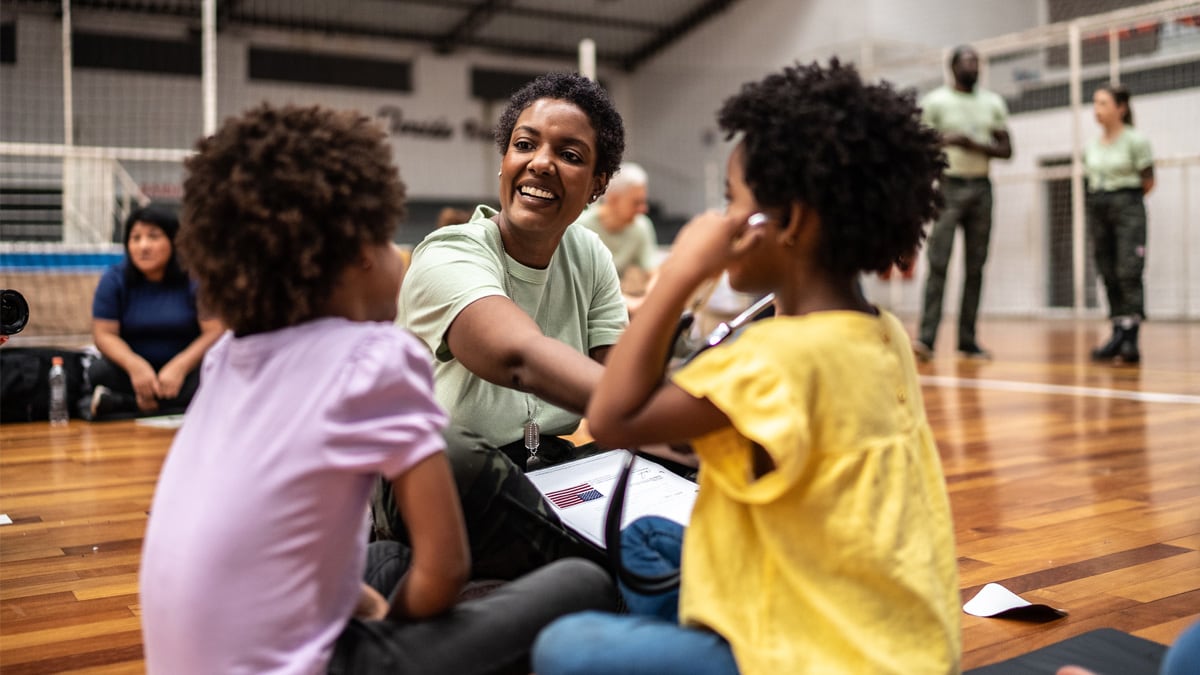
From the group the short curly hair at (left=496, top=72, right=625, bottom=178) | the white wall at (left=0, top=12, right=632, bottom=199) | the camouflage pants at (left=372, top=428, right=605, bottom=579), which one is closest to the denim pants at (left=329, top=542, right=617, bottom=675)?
the camouflage pants at (left=372, top=428, right=605, bottom=579)

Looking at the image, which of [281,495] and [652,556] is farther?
[652,556]

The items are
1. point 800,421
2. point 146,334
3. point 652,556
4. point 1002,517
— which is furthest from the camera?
point 146,334

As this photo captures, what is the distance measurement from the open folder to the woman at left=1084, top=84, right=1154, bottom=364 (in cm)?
496

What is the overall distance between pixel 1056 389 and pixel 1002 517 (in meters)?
2.51

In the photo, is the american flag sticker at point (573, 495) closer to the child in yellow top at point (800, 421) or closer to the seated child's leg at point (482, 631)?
the seated child's leg at point (482, 631)

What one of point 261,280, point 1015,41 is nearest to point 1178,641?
point 261,280

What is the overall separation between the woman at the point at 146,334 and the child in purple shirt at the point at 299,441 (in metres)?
3.36

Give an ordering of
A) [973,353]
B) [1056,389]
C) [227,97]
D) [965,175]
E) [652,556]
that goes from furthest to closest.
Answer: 1. [227,97]
2. [973,353]
3. [965,175]
4. [1056,389]
5. [652,556]

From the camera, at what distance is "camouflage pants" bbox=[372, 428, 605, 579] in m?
1.33

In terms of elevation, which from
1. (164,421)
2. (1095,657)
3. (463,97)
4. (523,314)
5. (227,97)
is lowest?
(1095,657)

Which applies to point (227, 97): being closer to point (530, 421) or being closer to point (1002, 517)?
point (1002, 517)

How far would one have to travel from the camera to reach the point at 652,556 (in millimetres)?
1270

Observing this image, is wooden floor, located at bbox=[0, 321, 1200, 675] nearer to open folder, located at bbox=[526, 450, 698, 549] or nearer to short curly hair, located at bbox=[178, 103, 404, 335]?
open folder, located at bbox=[526, 450, 698, 549]

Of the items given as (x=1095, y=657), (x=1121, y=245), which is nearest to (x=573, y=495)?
(x=1095, y=657)
